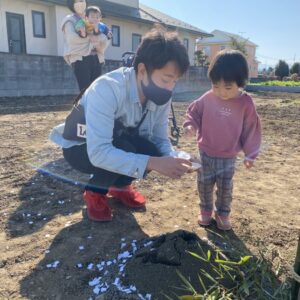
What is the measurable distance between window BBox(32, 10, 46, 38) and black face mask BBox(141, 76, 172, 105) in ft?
38.9

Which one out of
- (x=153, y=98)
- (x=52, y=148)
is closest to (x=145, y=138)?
(x=153, y=98)

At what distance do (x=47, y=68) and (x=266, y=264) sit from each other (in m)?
8.87

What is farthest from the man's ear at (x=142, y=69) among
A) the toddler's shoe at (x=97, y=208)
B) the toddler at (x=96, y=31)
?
the toddler at (x=96, y=31)

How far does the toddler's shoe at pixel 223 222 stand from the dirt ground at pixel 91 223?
0.16ft

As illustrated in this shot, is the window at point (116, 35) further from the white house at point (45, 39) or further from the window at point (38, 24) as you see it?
the window at point (38, 24)

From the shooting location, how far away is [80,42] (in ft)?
14.3

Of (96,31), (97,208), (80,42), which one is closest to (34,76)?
(96,31)

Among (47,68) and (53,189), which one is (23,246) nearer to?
(53,189)

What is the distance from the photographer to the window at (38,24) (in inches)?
496

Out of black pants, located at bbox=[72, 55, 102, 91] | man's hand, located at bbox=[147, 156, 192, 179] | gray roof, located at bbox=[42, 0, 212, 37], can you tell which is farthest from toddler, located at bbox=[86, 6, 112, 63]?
gray roof, located at bbox=[42, 0, 212, 37]

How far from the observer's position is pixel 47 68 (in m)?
9.46

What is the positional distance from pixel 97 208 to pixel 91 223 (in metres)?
0.11

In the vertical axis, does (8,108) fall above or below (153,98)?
below

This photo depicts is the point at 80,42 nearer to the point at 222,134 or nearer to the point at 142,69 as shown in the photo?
the point at 142,69
